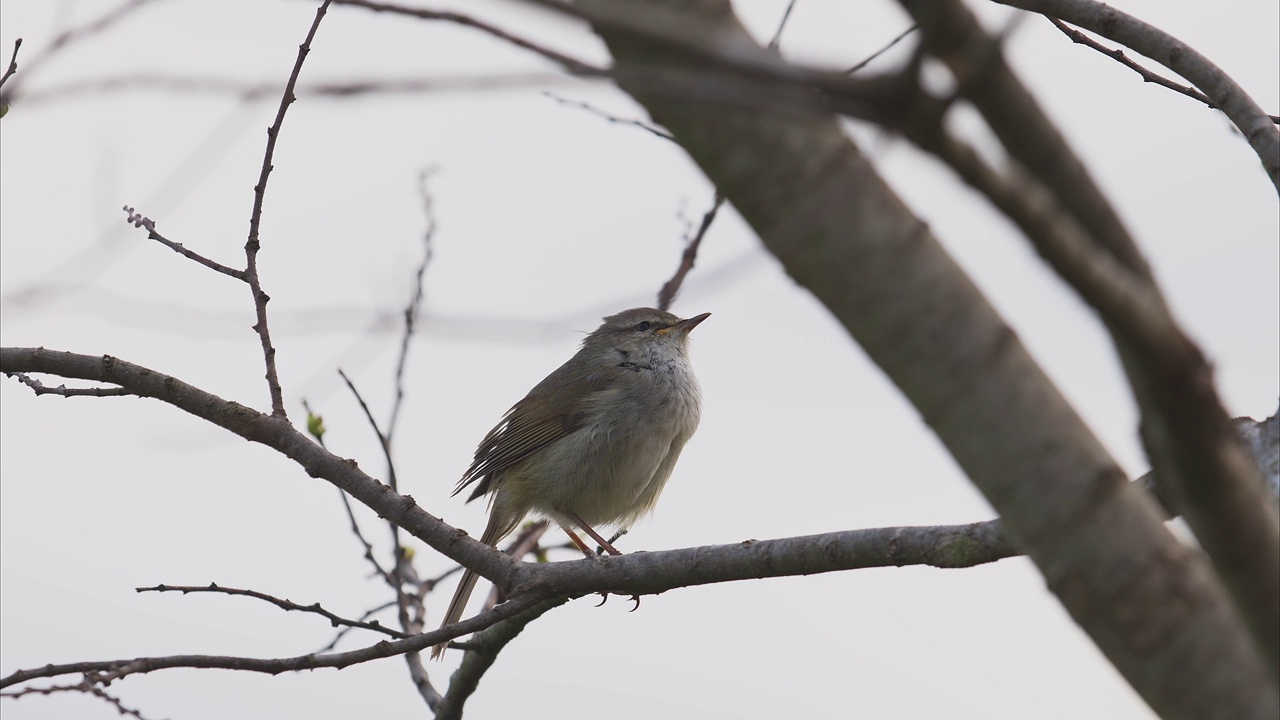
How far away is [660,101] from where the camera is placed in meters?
1.41

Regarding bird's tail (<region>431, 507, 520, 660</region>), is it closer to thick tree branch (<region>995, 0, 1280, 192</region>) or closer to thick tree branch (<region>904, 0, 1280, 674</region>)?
thick tree branch (<region>995, 0, 1280, 192</region>)

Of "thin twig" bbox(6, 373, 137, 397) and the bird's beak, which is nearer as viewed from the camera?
"thin twig" bbox(6, 373, 137, 397)

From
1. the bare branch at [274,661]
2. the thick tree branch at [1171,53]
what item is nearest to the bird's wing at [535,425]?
the bare branch at [274,661]

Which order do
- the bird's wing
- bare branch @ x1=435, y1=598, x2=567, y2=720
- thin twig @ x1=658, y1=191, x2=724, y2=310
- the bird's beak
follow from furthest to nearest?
the bird's beak < the bird's wing < thin twig @ x1=658, y1=191, x2=724, y2=310 < bare branch @ x1=435, y1=598, x2=567, y2=720

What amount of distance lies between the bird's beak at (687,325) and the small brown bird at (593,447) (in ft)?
1.00

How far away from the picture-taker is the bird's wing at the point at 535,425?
23.9 feet

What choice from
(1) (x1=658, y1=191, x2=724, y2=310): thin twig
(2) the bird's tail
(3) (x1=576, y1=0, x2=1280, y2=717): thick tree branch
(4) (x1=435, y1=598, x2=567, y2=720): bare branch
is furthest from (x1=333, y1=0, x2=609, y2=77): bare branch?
(1) (x1=658, y1=191, x2=724, y2=310): thin twig

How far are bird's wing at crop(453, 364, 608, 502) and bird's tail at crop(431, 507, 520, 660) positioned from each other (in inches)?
9.8

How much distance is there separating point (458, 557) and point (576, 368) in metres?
4.35

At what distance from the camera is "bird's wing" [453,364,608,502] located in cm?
729

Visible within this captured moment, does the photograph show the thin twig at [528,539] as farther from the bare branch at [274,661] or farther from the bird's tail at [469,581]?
the bare branch at [274,661]

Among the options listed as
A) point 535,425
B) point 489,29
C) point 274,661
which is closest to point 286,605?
point 274,661

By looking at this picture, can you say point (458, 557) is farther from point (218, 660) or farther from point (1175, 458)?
point (1175, 458)

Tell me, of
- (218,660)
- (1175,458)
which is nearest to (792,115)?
(1175,458)
